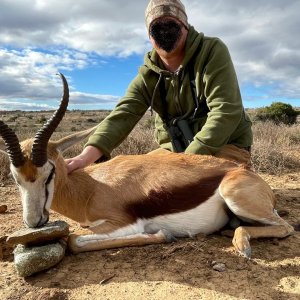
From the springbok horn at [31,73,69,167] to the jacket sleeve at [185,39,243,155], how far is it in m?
1.96

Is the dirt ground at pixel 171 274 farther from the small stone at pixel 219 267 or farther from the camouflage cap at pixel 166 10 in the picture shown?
the camouflage cap at pixel 166 10

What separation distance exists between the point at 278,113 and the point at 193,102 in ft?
72.0

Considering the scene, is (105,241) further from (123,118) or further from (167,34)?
(167,34)

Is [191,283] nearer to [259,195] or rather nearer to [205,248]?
[205,248]

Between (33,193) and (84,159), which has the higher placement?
(84,159)

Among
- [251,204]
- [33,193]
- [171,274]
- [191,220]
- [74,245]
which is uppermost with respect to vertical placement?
[33,193]

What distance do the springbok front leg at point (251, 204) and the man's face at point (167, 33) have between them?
2.52 m

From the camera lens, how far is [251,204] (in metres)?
4.88

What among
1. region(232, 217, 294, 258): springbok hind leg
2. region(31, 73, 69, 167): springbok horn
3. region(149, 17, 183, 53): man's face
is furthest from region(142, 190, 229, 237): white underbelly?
region(149, 17, 183, 53): man's face

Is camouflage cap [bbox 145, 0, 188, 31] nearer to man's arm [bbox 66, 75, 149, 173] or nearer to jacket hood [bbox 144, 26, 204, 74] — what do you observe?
jacket hood [bbox 144, 26, 204, 74]

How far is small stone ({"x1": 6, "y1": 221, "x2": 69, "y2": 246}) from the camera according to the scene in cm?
434

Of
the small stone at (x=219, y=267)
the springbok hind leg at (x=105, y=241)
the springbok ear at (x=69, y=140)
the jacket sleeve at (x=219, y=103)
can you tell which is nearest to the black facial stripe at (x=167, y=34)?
the jacket sleeve at (x=219, y=103)

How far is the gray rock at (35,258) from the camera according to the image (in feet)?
13.8

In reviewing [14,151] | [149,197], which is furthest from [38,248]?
[149,197]
